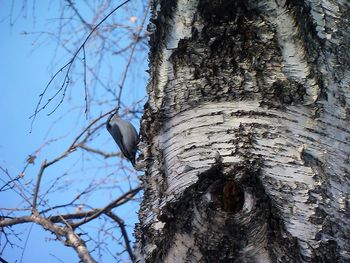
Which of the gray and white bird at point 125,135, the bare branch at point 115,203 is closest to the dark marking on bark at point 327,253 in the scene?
the bare branch at point 115,203

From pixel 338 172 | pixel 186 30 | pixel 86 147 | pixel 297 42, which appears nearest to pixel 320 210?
pixel 338 172

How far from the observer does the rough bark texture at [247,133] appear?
2.91 feet

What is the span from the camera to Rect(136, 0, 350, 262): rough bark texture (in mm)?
886

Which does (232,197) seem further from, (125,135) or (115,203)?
(125,135)

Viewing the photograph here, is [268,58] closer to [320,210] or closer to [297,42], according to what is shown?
[297,42]

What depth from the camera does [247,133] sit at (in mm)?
979

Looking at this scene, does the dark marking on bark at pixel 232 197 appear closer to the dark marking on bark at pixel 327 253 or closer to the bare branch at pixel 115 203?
the dark marking on bark at pixel 327 253

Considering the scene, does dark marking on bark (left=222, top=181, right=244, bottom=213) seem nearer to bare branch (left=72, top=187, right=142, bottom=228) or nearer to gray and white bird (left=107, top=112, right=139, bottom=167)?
bare branch (left=72, top=187, right=142, bottom=228)

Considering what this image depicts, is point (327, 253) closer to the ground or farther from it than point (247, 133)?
closer to the ground

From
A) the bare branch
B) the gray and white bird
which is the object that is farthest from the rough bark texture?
the gray and white bird

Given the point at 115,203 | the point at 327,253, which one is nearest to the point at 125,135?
the point at 115,203

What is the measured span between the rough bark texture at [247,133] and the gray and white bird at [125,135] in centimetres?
229

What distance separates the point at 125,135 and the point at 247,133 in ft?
8.54

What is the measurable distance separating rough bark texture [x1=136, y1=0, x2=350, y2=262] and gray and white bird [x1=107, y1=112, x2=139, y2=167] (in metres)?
2.29
